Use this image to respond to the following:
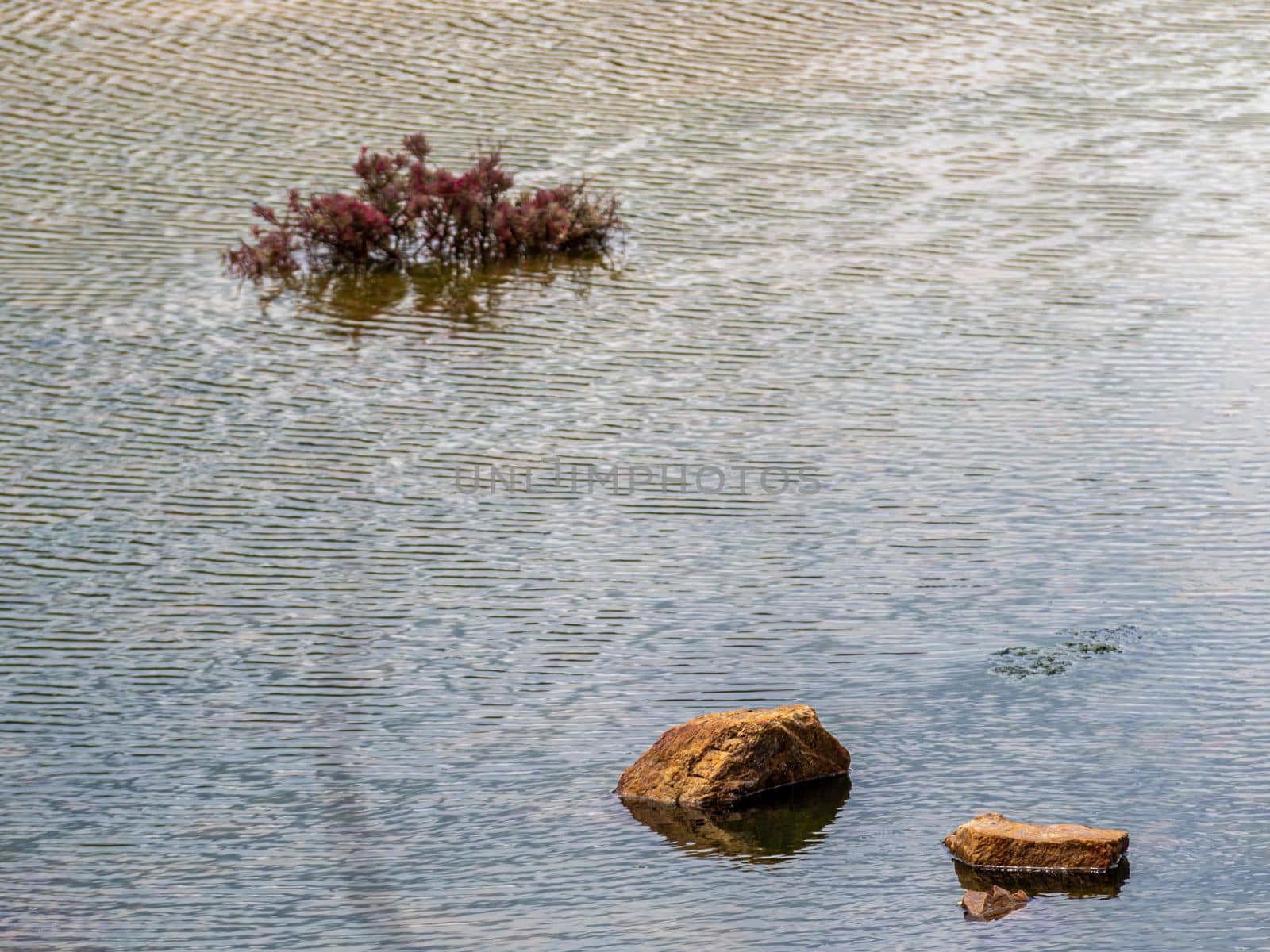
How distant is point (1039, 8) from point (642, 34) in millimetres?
3811

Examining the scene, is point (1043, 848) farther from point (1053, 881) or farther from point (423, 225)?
point (423, 225)

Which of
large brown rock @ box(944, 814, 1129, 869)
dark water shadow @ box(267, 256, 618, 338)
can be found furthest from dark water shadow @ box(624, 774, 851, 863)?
dark water shadow @ box(267, 256, 618, 338)

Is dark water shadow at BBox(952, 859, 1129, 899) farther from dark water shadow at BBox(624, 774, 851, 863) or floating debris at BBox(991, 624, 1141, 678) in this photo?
floating debris at BBox(991, 624, 1141, 678)

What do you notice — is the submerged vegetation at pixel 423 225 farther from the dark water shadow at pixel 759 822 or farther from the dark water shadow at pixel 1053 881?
the dark water shadow at pixel 1053 881

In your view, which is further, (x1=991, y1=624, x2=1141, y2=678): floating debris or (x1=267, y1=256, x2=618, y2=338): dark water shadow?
(x1=267, y1=256, x2=618, y2=338): dark water shadow

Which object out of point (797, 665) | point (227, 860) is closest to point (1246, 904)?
point (797, 665)

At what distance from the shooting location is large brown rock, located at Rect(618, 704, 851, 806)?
20.7ft

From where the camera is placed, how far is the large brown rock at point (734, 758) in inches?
249

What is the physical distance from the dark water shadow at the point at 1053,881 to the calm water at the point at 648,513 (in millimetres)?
34

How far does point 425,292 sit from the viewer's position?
1262cm

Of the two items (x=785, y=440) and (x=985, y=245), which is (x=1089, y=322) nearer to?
(x=985, y=245)

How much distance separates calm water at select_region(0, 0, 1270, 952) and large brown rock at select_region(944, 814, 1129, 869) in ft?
0.35

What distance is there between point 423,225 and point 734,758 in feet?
25.8

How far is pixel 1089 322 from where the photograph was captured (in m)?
11.1
